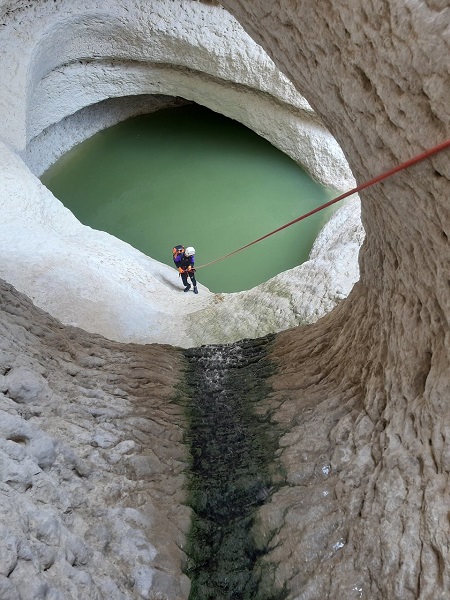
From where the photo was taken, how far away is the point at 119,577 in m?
1.60

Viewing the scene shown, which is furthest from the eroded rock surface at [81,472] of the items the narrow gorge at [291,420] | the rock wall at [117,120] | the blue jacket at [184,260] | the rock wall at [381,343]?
the blue jacket at [184,260]

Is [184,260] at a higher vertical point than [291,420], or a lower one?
higher

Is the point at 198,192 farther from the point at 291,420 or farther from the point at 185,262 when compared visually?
the point at 291,420

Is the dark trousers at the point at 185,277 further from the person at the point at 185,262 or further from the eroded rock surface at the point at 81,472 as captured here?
the eroded rock surface at the point at 81,472

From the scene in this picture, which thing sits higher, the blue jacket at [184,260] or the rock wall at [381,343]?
the blue jacket at [184,260]

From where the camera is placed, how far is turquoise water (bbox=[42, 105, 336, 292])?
630 cm

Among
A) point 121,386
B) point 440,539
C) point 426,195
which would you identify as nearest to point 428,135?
point 426,195

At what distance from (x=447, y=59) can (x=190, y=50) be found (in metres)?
5.91

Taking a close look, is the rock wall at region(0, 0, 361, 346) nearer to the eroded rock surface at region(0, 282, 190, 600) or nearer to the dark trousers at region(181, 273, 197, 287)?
the dark trousers at region(181, 273, 197, 287)

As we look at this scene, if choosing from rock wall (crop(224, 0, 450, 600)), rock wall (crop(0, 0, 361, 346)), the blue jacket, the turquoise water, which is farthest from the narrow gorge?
the turquoise water

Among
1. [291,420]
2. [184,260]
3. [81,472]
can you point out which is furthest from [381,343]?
[184,260]

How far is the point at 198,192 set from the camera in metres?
7.12

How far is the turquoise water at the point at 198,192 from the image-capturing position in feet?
20.7

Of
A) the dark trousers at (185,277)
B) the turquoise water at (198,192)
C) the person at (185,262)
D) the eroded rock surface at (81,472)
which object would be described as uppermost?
the turquoise water at (198,192)
